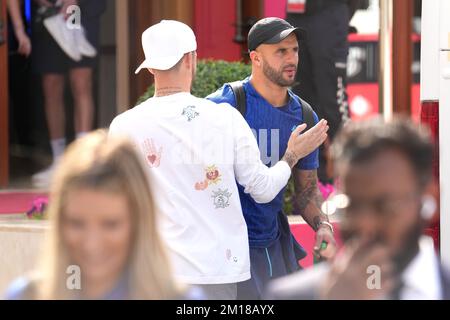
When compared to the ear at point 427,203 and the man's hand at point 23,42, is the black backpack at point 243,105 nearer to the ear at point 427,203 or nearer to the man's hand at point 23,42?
the ear at point 427,203

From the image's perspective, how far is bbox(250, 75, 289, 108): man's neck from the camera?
5492mm

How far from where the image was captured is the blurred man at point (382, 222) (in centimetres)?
263

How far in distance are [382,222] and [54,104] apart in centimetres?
750

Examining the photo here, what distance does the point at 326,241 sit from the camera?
204 inches

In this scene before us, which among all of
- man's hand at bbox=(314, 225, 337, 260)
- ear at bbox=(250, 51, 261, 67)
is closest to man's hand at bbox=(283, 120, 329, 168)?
man's hand at bbox=(314, 225, 337, 260)

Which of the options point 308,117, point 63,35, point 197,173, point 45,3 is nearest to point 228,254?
point 197,173

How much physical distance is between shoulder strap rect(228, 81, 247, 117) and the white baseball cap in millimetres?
479

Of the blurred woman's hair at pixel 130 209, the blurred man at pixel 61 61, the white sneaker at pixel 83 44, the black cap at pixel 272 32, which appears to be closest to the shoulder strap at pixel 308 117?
the black cap at pixel 272 32

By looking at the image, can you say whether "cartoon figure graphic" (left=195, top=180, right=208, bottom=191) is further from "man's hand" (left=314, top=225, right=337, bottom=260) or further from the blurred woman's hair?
the blurred woman's hair

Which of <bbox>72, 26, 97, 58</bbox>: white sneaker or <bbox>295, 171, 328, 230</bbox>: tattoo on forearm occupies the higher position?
<bbox>72, 26, 97, 58</bbox>: white sneaker

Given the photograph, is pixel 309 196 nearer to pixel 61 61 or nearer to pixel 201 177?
pixel 201 177
